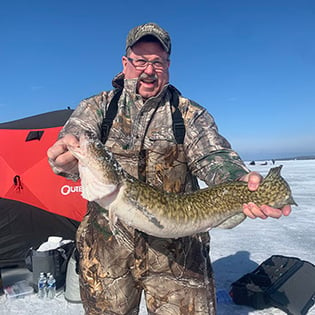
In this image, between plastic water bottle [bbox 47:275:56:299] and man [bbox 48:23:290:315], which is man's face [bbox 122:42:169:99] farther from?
plastic water bottle [bbox 47:275:56:299]

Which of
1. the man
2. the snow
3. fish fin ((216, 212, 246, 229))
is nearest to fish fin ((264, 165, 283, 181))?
the man

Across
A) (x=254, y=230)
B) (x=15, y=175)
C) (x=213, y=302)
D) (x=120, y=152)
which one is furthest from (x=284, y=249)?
(x=15, y=175)

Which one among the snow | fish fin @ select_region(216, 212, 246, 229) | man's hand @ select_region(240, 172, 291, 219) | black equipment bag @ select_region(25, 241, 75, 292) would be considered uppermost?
man's hand @ select_region(240, 172, 291, 219)

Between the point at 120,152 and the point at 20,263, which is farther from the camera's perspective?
the point at 20,263

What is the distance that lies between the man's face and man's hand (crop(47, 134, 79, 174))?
944 millimetres

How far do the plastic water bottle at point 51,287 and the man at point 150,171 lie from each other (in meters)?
2.30

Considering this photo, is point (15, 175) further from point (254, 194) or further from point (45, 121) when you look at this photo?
point (254, 194)

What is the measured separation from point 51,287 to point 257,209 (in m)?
3.86

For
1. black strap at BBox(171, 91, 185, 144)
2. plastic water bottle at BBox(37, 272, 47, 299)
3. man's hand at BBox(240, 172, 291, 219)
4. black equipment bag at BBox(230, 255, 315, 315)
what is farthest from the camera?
plastic water bottle at BBox(37, 272, 47, 299)

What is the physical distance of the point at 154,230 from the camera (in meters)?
2.44

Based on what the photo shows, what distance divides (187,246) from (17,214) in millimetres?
4095

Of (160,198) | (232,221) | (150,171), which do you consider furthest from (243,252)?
(160,198)

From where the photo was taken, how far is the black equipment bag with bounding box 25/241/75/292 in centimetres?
516

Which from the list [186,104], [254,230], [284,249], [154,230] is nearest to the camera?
[154,230]
